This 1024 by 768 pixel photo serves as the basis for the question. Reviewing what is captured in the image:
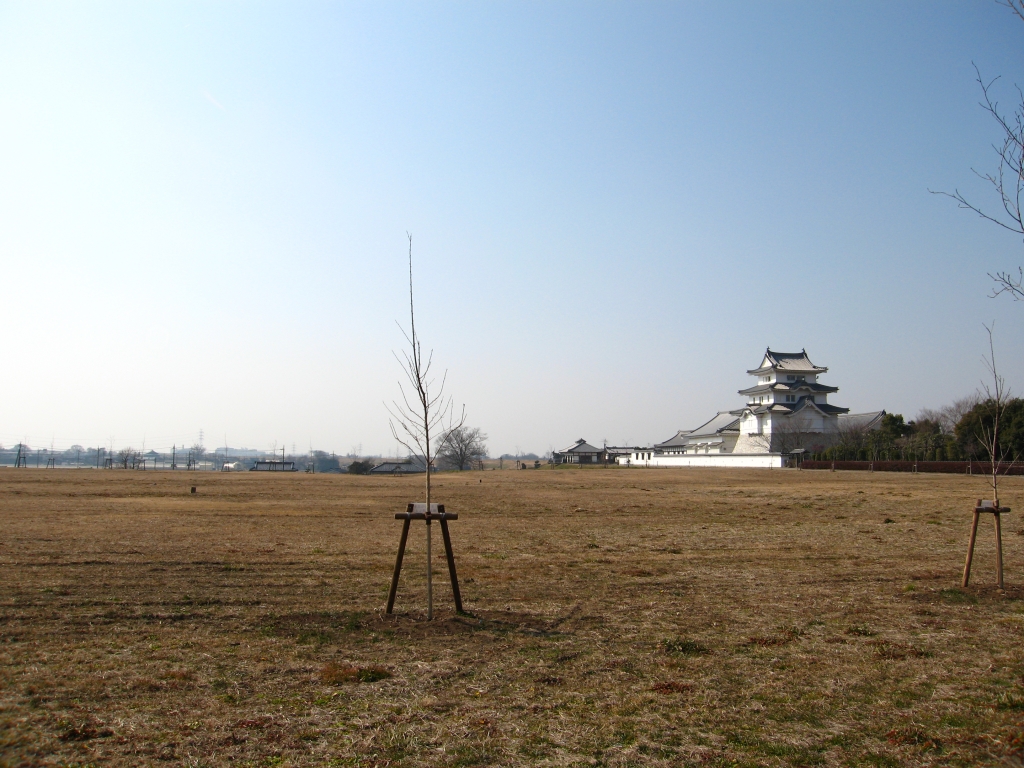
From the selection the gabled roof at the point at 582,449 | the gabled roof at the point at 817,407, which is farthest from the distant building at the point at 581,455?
the gabled roof at the point at 817,407

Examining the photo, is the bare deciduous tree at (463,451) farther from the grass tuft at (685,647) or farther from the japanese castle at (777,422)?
the grass tuft at (685,647)

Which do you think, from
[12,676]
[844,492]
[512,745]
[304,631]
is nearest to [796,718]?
[512,745]

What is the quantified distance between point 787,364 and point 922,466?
116 ft

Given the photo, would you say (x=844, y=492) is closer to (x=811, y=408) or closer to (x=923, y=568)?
(x=923, y=568)

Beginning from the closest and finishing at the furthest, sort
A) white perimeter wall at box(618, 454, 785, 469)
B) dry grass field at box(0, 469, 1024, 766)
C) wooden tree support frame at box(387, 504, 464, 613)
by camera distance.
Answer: dry grass field at box(0, 469, 1024, 766), wooden tree support frame at box(387, 504, 464, 613), white perimeter wall at box(618, 454, 785, 469)

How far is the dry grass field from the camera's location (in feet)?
16.4

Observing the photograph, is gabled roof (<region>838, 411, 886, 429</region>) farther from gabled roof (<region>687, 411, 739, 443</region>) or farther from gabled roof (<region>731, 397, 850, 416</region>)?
gabled roof (<region>687, 411, 739, 443</region>)

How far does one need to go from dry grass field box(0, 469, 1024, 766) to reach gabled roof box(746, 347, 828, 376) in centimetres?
8035

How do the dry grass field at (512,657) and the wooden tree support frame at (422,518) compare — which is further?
the wooden tree support frame at (422,518)

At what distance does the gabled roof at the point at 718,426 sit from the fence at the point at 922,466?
2774 centimetres

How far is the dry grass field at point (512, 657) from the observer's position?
498cm

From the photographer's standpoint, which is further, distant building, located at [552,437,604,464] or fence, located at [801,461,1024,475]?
distant building, located at [552,437,604,464]

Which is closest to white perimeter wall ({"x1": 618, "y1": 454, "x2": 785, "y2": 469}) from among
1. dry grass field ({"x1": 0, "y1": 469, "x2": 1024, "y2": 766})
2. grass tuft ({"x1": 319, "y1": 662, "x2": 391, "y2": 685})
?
dry grass field ({"x1": 0, "y1": 469, "x2": 1024, "y2": 766})

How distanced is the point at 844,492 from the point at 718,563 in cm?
2596
